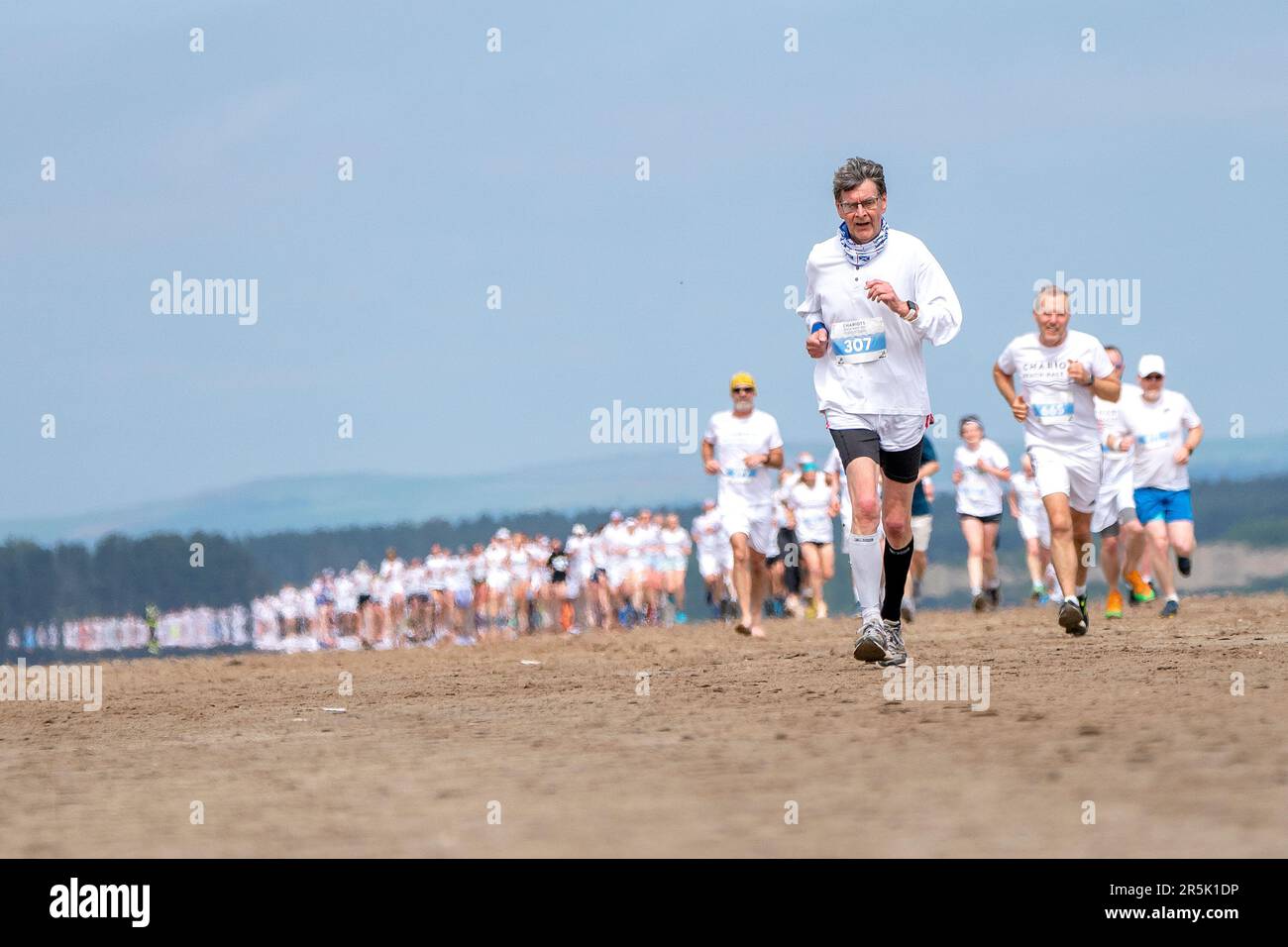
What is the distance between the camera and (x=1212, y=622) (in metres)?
15.8

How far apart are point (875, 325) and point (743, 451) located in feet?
22.9

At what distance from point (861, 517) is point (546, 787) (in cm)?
471

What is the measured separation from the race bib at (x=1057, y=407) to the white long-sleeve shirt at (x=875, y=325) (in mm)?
3683

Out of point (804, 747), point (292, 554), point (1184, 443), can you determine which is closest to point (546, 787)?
point (804, 747)

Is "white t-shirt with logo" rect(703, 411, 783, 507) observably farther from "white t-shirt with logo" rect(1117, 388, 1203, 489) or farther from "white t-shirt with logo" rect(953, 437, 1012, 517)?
"white t-shirt with logo" rect(953, 437, 1012, 517)

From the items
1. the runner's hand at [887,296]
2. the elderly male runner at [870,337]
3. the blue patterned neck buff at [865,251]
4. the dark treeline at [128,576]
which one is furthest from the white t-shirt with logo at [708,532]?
the dark treeline at [128,576]

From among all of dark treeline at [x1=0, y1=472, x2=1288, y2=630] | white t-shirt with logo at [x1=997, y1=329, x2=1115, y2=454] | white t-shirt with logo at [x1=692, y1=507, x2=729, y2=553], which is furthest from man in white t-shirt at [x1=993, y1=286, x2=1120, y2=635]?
dark treeline at [x1=0, y1=472, x2=1288, y2=630]

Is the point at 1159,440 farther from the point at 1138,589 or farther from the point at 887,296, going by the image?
the point at 887,296

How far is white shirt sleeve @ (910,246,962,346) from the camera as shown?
33.7 feet

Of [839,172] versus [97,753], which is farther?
[839,172]

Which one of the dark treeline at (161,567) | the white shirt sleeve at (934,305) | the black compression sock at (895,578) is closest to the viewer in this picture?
the white shirt sleeve at (934,305)

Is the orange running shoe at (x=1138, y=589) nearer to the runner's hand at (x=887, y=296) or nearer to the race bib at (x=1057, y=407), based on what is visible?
the race bib at (x=1057, y=407)

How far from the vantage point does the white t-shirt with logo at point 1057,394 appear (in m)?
14.0
